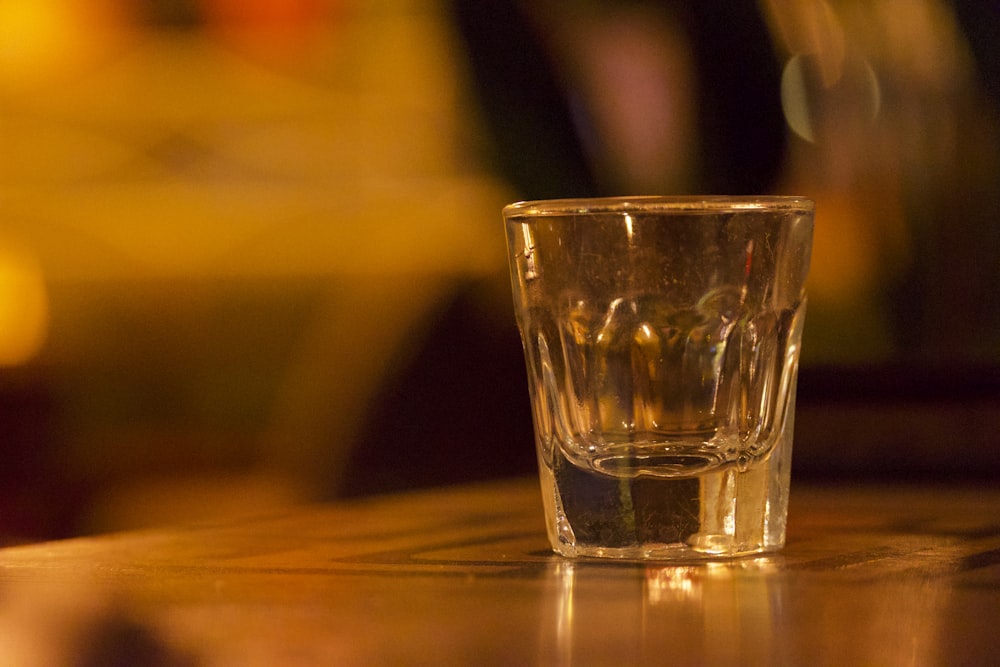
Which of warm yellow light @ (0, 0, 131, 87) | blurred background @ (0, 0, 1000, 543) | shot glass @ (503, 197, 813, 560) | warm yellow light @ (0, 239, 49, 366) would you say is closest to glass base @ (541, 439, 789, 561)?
shot glass @ (503, 197, 813, 560)

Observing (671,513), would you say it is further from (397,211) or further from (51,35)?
(51,35)

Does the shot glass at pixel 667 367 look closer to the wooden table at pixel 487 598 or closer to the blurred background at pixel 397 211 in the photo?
the wooden table at pixel 487 598

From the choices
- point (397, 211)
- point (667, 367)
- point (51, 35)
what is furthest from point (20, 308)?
point (667, 367)

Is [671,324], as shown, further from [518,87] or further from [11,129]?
[11,129]

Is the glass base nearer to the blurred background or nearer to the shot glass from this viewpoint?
the shot glass

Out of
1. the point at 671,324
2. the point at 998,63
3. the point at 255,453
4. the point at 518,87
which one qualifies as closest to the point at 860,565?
the point at 671,324

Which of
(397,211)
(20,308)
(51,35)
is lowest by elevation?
(20,308)
